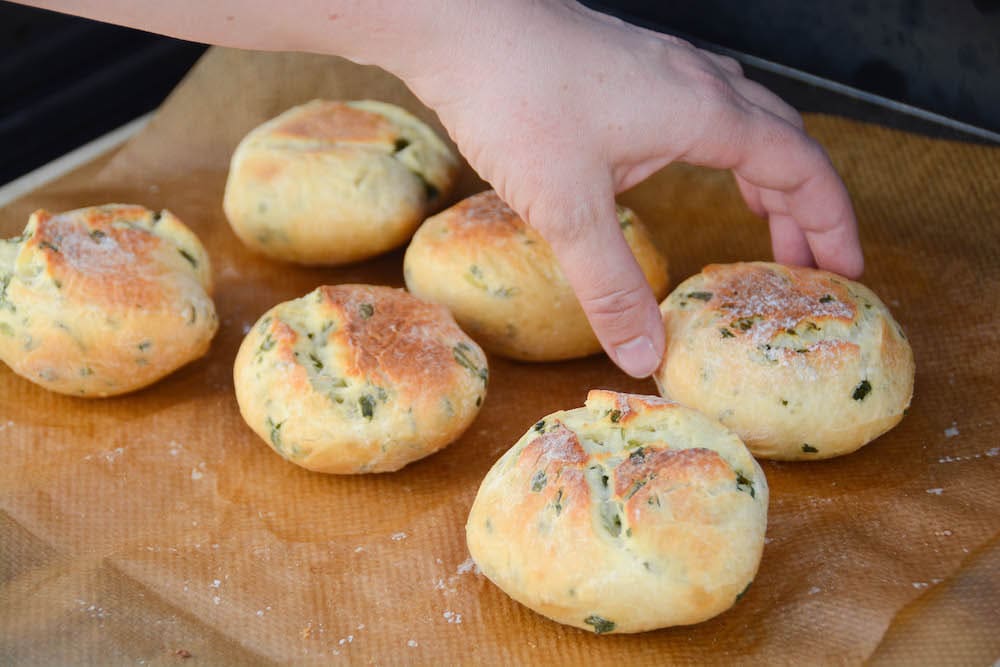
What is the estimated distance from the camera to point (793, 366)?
2.22 meters

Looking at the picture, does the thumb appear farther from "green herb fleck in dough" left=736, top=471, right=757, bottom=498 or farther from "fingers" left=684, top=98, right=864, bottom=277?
"green herb fleck in dough" left=736, top=471, right=757, bottom=498

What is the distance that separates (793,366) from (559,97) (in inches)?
29.2

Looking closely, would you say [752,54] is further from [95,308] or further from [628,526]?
[95,308]

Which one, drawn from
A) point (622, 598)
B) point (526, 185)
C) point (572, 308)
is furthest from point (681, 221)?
point (622, 598)

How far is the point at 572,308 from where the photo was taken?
2.54 meters

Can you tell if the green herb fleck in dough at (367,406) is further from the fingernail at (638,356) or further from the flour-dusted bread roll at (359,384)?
the fingernail at (638,356)

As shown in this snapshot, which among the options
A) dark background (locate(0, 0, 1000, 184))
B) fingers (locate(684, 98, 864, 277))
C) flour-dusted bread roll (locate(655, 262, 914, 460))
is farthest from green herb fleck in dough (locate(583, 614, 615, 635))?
Answer: dark background (locate(0, 0, 1000, 184))

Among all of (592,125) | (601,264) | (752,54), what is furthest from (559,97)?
(752,54)

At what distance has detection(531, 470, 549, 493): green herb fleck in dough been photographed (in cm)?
196

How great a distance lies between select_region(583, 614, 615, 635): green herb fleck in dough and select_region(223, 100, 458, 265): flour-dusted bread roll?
1344mm

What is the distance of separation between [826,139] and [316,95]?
1586 millimetres

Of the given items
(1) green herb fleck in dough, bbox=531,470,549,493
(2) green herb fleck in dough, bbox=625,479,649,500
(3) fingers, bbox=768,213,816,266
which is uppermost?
(3) fingers, bbox=768,213,816,266

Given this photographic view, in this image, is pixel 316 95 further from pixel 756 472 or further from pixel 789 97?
pixel 756 472

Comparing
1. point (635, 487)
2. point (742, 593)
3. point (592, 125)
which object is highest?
point (592, 125)
